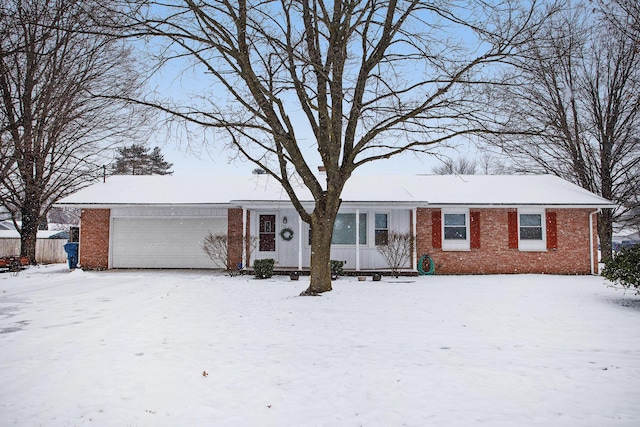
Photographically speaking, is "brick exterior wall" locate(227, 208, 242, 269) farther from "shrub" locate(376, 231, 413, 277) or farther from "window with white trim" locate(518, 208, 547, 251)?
"window with white trim" locate(518, 208, 547, 251)

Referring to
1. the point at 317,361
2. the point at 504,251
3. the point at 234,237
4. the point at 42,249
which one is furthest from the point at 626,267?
the point at 42,249

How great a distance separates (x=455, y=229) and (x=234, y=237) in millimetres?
8672

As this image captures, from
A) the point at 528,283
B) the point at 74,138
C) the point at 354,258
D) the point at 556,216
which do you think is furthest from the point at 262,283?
the point at 74,138

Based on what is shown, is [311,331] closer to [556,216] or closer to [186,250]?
[186,250]

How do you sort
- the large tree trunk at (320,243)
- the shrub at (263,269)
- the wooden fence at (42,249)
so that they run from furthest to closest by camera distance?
the wooden fence at (42,249) < the shrub at (263,269) < the large tree trunk at (320,243)

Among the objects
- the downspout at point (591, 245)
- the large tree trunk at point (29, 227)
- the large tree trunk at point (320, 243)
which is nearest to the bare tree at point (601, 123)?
the downspout at point (591, 245)

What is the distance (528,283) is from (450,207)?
13.9ft

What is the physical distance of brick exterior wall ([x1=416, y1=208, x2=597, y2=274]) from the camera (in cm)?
1639

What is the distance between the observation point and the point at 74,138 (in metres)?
19.6

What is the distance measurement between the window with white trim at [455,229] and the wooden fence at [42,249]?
65.4ft

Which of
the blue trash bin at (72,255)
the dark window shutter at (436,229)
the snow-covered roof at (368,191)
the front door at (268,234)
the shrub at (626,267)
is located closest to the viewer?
the shrub at (626,267)

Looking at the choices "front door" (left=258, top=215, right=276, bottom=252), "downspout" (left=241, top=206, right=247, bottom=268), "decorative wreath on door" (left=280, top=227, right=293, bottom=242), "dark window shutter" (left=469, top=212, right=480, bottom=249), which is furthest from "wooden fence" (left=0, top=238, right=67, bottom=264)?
"dark window shutter" (left=469, top=212, right=480, bottom=249)

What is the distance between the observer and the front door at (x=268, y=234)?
16891 millimetres

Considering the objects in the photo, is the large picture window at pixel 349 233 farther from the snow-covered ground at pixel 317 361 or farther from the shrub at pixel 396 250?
the snow-covered ground at pixel 317 361
